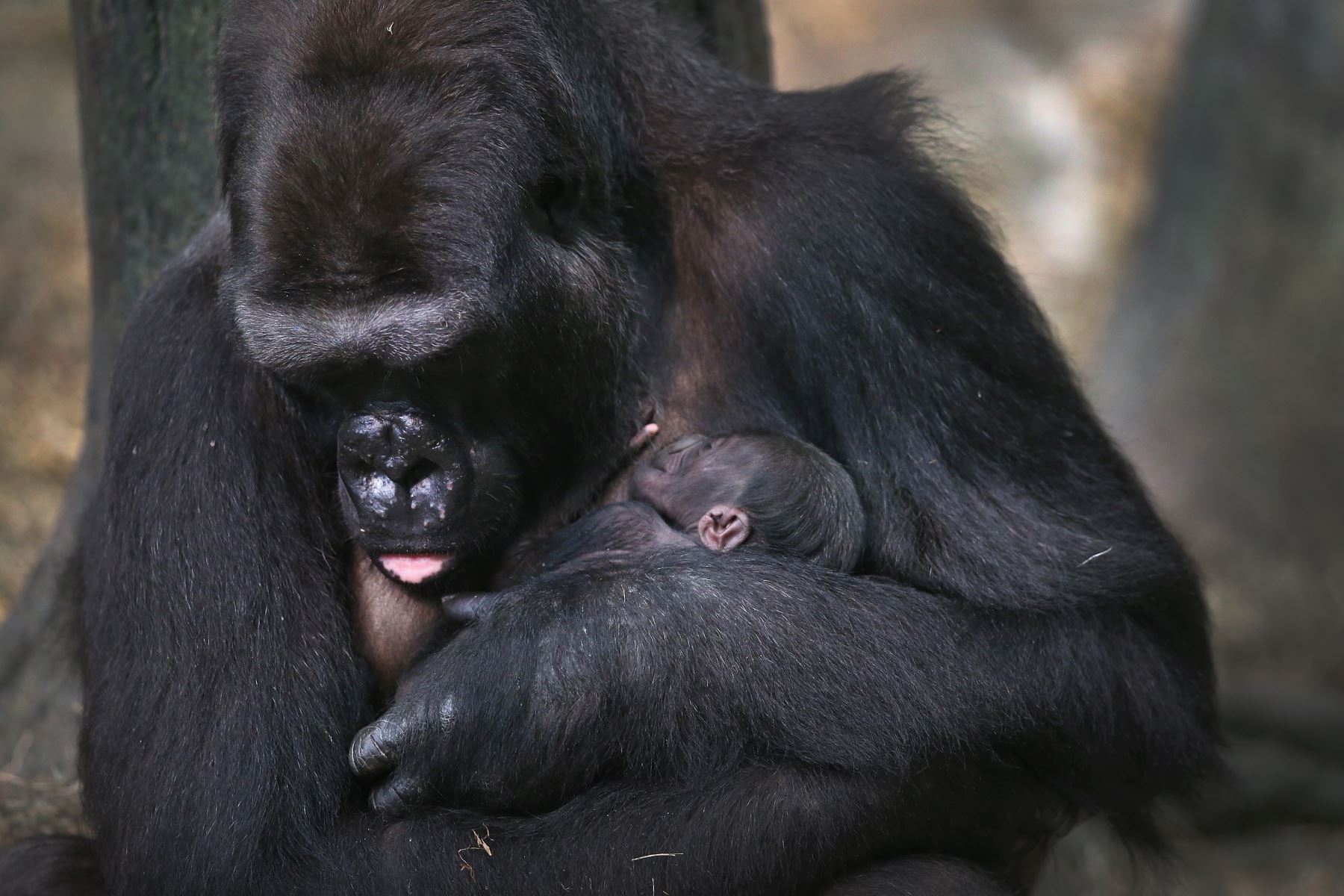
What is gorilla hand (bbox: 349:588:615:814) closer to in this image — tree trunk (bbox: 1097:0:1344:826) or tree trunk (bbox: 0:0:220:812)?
tree trunk (bbox: 0:0:220:812)

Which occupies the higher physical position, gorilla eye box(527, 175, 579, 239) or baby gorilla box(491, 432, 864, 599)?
gorilla eye box(527, 175, 579, 239)

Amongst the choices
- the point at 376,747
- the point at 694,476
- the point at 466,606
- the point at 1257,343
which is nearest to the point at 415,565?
the point at 466,606

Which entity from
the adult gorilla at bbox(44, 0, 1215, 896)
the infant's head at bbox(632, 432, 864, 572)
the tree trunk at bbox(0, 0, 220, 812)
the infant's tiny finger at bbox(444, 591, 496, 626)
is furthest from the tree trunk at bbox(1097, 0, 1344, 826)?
the infant's tiny finger at bbox(444, 591, 496, 626)

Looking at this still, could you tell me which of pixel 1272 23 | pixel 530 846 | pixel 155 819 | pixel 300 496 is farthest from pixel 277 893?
pixel 1272 23

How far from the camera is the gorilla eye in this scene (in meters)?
3.33

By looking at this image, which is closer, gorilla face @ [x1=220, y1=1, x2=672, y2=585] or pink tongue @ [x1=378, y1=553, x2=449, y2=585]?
gorilla face @ [x1=220, y1=1, x2=672, y2=585]

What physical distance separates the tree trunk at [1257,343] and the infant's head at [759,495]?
6.05m

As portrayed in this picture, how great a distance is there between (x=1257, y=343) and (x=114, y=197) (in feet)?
24.6

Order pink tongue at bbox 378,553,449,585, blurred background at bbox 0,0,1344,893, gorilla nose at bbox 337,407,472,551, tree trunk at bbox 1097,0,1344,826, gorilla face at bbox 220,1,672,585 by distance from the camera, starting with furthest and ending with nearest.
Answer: tree trunk at bbox 1097,0,1344,826 < blurred background at bbox 0,0,1344,893 < pink tongue at bbox 378,553,449,585 < gorilla nose at bbox 337,407,472,551 < gorilla face at bbox 220,1,672,585

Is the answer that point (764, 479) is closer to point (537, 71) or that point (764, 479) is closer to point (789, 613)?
point (789, 613)

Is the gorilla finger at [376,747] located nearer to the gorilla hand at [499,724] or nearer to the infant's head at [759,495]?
the gorilla hand at [499,724]

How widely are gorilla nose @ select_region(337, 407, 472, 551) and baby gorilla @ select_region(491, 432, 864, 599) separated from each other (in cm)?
29

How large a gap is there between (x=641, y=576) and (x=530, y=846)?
2.15 feet

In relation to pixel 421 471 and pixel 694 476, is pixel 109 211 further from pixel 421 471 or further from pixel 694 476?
pixel 694 476
